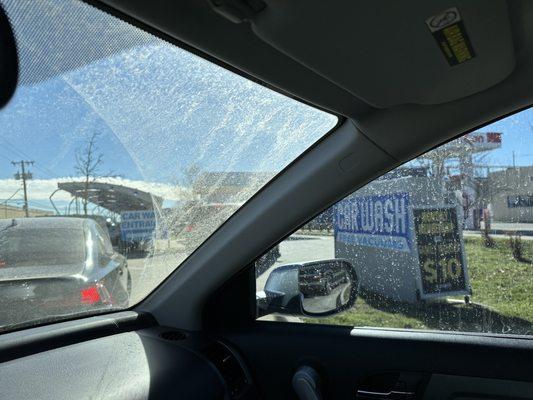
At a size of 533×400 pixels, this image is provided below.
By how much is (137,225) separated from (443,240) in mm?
1660

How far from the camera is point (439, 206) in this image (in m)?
2.31

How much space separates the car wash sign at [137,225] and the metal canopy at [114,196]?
1.4 inches

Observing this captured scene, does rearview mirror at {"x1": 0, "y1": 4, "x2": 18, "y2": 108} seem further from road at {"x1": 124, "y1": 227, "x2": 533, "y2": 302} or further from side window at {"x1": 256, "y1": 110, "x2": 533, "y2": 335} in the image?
side window at {"x1": 256, "y1": 110, "x2": 533, "y2": 335}

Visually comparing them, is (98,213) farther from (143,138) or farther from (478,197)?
(478,197)

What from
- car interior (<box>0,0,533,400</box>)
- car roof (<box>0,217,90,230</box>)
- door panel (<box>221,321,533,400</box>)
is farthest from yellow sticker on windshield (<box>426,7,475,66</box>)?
car roof (<box>0,217,90,230</box>)

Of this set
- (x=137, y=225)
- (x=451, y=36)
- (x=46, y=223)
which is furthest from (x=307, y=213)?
(x=46, y=223)

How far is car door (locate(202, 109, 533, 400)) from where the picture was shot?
2191 millimetres

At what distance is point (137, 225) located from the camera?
2.48 meters

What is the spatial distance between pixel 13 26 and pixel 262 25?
2.52 ft

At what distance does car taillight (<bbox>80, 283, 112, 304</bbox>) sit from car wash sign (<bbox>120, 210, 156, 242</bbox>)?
0.36 meters

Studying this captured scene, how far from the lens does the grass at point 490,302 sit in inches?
86.7

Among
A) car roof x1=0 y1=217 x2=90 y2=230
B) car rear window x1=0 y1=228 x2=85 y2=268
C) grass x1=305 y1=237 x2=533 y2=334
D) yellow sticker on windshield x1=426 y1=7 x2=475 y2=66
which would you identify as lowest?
grass x1=305 y1=237 x2=533 y2=334

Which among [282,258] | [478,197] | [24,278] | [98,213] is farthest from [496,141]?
[24,278]

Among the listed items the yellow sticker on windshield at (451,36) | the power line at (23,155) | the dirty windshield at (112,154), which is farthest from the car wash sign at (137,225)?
the yellow sticker on windshield at (451,36)
